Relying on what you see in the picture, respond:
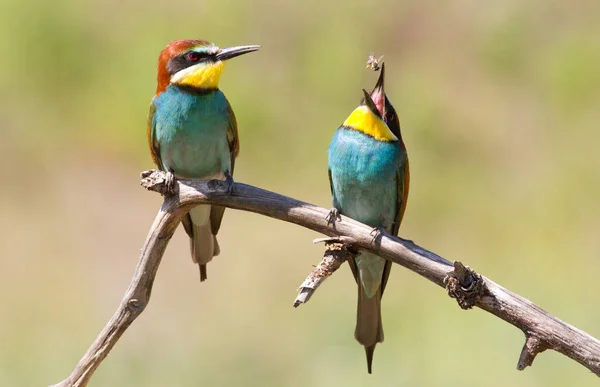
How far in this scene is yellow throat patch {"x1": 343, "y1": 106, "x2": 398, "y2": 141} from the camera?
315cm

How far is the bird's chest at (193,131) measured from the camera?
3.19 meters

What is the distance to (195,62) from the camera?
3.18 meters

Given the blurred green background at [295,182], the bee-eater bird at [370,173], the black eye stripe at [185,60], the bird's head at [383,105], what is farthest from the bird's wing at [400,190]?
the blurred green background at [295,182]

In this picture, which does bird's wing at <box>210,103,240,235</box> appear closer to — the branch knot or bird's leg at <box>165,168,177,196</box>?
bird's leg at <box>165,168,177,196</box>

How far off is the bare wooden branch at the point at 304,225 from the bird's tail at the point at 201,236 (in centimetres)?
43

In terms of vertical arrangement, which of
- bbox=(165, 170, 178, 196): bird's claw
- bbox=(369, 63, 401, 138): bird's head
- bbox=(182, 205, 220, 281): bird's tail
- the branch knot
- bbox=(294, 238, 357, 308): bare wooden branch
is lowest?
bbox=(182, 205, 220, 281): bird's tail

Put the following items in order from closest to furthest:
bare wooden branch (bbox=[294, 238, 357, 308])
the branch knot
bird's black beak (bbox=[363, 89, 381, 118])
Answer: the branch knot < bare wooden branch (bbox=[294, 238, 357, 308]) < bird's black beak (bbox=[363, 89, 381, 118])

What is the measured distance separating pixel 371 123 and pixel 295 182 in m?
2.45

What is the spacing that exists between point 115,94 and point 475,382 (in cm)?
305

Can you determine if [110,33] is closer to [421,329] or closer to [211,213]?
[421,329]

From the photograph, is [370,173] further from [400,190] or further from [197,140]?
[197,140]

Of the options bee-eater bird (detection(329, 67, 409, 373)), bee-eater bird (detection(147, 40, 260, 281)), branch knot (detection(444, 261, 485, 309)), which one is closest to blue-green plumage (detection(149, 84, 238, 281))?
bee-eater bird (detection(147, 40, 260, 281))

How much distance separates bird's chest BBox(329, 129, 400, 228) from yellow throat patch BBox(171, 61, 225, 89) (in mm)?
434

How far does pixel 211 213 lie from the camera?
10.9ft
